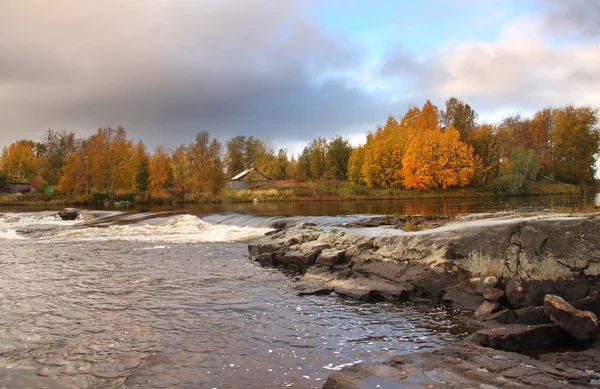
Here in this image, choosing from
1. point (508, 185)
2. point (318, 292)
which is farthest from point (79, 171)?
point (508, 185)

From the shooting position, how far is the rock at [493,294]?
842 cm

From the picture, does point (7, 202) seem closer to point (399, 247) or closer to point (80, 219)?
point (80, 219)

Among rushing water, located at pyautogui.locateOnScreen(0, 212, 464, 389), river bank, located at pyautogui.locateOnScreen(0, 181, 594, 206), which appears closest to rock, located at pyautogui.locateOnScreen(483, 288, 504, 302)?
rushing water, located at pyautogui.locateOnScreen(0, 212, 464, 389)

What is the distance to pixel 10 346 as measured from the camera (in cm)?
714

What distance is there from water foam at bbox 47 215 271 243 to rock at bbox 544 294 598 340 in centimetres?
1732

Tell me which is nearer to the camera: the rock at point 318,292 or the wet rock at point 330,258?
the rock at point 318,292

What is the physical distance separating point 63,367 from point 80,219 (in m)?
36.1

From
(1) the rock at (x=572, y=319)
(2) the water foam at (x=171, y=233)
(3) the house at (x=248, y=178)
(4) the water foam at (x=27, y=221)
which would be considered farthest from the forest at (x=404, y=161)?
(1) the rock at (x=572, y=319)

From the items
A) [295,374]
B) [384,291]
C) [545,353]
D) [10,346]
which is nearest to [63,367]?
[10,346]

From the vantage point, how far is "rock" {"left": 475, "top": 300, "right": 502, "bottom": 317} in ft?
27.0

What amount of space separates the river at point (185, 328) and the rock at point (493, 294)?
3.00ft

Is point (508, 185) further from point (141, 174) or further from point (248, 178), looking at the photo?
point (141, 174)

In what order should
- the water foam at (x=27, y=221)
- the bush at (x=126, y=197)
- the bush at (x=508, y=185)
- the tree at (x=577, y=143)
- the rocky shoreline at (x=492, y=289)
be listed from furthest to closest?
the tree at (x=577, y=143), the bush at (x=126, y=197), the bush at (x=508, y=185), the water foam at (x=27, y=221), the rocky shoreline at (x=492, y=289)

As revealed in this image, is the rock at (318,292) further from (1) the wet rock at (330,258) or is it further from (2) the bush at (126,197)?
(2) the bush at (126,197)
